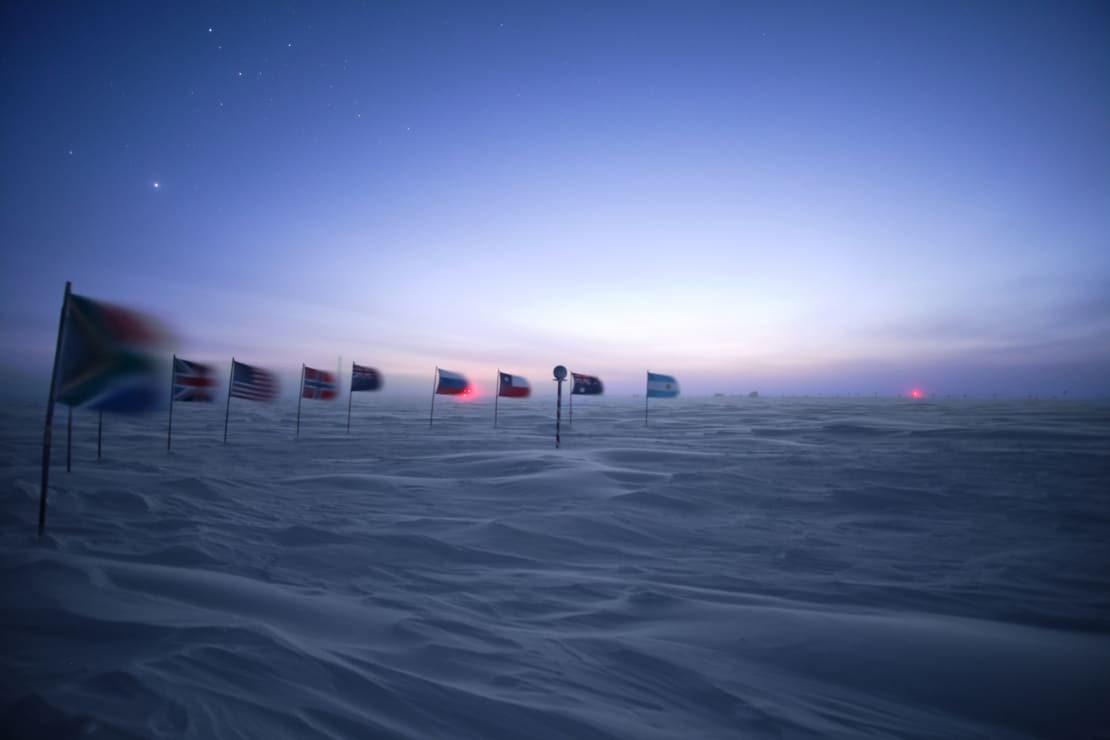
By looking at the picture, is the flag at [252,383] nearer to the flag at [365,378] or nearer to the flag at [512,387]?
the flag at [365,378]

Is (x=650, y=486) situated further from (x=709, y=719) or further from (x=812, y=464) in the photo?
(x=709, y=719)

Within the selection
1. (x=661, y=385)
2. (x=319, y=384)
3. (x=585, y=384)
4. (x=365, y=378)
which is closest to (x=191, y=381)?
(x=319, y=384)

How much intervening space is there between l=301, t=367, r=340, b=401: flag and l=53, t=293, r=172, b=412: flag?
48.6 ft

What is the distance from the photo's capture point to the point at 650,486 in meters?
9.61

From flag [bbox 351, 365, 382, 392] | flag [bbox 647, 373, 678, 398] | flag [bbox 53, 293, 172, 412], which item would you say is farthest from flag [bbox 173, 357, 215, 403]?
flag [bbox 647, 373, 678, 398]

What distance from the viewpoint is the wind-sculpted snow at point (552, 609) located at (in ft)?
9.18

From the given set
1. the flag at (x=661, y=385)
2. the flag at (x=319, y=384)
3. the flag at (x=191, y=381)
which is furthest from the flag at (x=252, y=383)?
the flag at (x=661, y=385)

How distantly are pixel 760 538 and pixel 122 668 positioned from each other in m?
6.81

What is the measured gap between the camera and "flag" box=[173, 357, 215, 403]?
46.8 feet

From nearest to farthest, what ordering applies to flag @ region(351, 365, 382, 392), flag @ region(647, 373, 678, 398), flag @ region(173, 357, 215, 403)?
flag @ region(173, 357, 215, 403) < flag @ region(351, 365, 382, 392) < flag @ region(647, 373, 678, 398)

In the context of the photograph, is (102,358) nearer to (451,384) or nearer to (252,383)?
(252,383)

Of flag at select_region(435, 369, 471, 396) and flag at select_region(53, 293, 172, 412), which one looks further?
flag at select_region(435, 369, 471, 396)

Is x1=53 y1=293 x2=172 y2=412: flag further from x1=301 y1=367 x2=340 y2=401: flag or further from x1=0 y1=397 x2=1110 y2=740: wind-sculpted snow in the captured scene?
x1=301 y1=367 x2=340 y2=401: flag

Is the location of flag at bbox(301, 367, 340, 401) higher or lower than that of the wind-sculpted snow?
higher
